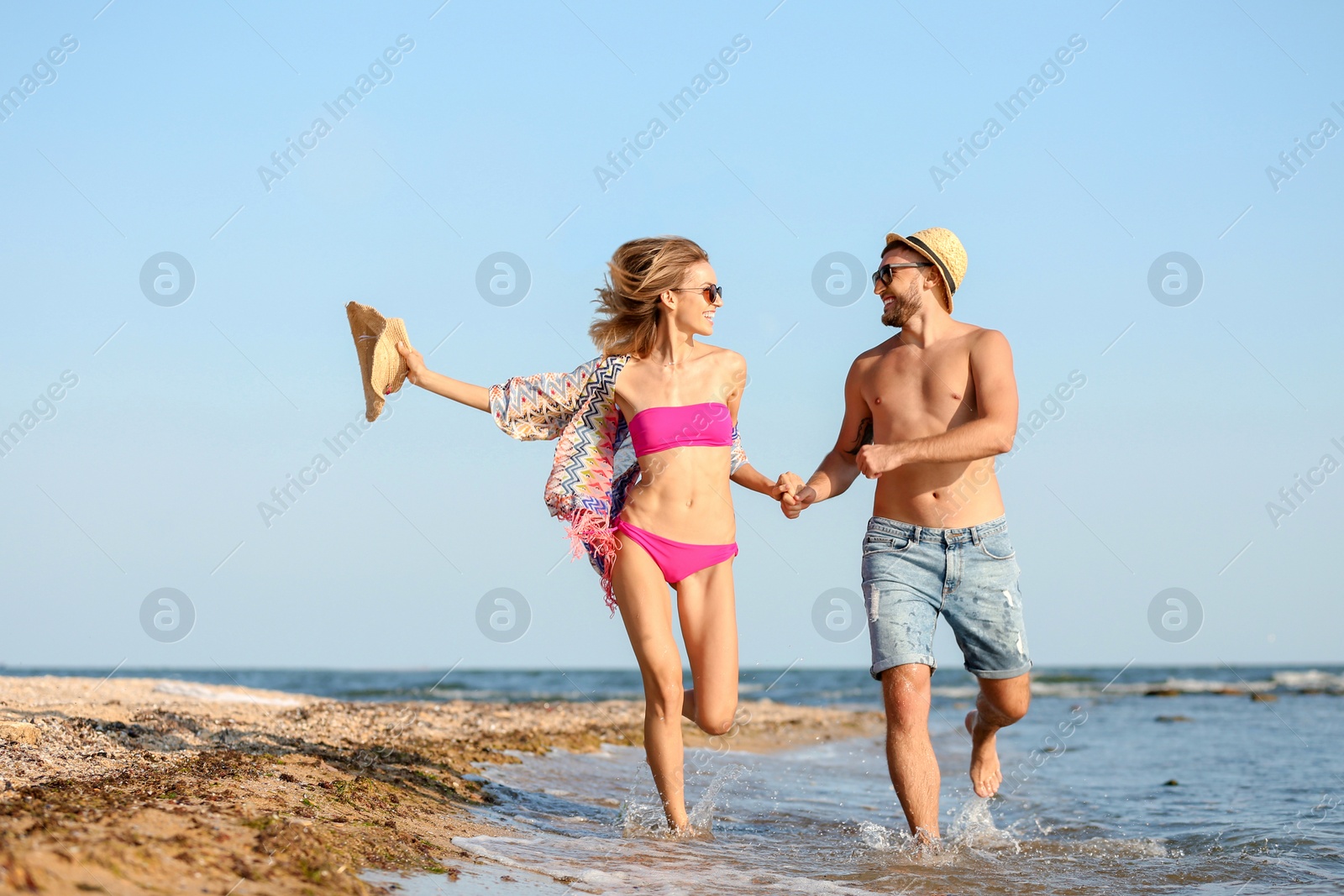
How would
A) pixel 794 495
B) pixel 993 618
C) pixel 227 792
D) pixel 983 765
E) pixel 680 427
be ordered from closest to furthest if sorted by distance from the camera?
pixel 227 792 → pixel 993 618 → pixel 680 427 → pixel 794 495 → pixel 983 765

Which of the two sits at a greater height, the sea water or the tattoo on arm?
the tattoo on arm

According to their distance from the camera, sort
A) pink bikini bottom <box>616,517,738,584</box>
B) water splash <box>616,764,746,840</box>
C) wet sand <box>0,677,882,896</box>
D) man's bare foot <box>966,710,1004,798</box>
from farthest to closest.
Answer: man's bare foot <box>966,710,1004,798</box>, water splash <box>616,764,746,840</box>, pink bikini bottom <box>616,517,738,584</box>, wet sand <box>0,677,882,896</box>

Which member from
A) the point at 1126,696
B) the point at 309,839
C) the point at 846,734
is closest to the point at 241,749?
the point at 309,839

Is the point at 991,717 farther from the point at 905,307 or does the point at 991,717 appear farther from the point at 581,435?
the point at 581,435

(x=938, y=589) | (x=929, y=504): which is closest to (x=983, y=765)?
(x=938, y=589)

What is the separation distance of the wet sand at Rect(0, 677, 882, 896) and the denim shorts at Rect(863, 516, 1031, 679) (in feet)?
6.63

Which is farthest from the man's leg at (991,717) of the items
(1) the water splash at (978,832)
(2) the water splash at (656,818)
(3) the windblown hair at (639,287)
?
(3) the windblown hair at (639,287)

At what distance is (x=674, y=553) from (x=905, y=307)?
159 cm

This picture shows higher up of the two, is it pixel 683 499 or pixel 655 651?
pixel 683 499

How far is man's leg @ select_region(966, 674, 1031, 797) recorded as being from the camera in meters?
5.20

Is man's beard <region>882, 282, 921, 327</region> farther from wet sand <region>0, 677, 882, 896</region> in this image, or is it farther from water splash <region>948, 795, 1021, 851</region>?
wet sand <region>0, 677, 882, 896</region>

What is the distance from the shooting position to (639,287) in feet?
17.5

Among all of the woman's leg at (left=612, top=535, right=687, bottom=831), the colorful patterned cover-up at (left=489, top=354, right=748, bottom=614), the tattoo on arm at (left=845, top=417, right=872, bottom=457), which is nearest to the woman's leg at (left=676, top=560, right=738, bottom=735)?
→ the woman's leg at (left=612, top=535, right=687, bottom=831)

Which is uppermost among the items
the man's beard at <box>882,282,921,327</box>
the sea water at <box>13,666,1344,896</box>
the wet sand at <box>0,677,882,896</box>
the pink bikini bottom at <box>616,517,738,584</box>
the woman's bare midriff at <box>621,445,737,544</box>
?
the man's beard at <box>882,282,921,327</box>
